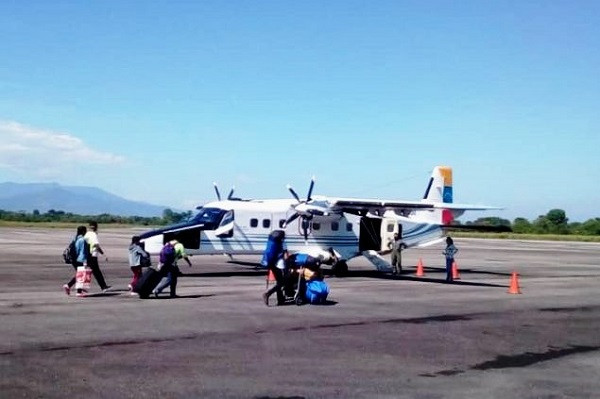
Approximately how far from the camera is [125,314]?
50.7ft

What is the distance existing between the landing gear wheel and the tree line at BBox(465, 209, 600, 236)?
90.4 m

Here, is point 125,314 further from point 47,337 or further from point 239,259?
point 239,259

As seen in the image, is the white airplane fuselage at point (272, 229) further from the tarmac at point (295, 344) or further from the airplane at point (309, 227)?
the tarmac at point (295, 344)

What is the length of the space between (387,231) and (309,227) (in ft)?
11.9

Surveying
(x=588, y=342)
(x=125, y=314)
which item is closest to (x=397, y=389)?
(x=588, y=342)

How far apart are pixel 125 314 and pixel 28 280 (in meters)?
9.27

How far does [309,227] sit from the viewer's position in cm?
2959

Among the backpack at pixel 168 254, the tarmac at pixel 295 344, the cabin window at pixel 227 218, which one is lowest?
the tarmac at pixel 295 344

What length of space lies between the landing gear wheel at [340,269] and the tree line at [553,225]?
90.4 meters

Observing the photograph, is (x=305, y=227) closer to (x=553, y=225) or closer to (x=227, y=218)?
(x=227, y=218)

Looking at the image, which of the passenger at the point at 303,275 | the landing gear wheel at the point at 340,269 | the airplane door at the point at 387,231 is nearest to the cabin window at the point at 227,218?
the landing gear wheel at the point at 340,269

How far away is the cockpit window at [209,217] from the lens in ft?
89.6

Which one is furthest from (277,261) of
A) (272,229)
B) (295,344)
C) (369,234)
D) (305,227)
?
(369,234)

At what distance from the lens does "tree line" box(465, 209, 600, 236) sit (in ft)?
388
